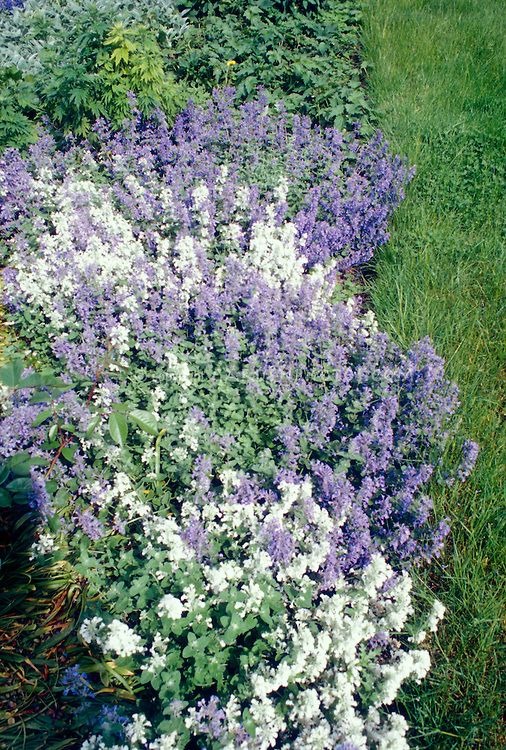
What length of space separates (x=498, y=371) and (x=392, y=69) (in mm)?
3712

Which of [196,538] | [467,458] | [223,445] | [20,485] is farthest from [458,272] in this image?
[20,485]

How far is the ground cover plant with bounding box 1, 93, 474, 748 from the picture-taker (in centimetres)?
214

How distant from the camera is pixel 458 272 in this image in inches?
154

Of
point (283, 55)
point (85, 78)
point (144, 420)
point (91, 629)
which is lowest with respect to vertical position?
point (91, 629)

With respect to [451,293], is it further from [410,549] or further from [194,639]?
[194,639]

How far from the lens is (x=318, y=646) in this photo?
85.1 inches

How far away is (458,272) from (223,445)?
2084 millimetres

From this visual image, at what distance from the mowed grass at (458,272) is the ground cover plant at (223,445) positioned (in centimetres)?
17

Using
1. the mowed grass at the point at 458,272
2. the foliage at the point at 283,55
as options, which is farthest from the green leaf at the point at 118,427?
the foliage at the point at 283,55

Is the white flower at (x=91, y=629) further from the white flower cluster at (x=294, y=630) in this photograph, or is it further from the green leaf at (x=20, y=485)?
the green leaf at (x=20, y=485)

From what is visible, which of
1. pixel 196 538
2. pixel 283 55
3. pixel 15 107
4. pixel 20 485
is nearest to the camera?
pixel 20 485

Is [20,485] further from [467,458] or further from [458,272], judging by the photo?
[458,272]

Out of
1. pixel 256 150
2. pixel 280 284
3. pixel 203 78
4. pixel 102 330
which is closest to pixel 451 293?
pixel 280 284

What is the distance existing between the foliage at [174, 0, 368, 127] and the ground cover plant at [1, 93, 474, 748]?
3.75 feet
